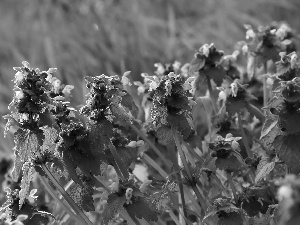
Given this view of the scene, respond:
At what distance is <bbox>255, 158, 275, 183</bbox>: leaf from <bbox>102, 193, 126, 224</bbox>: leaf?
A: 395 millimetres

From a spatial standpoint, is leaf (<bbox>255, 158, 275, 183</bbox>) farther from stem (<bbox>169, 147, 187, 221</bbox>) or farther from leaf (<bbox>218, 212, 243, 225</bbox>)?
stem (<bbox>169, 147, 187, 221</bbox>)

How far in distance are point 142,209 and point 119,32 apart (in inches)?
140

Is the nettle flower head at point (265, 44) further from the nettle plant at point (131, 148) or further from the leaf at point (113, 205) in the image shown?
the leaf at point (113, 205)

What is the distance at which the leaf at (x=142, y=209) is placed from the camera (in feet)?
5.88

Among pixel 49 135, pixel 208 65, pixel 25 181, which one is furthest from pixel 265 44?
pixel 25 181

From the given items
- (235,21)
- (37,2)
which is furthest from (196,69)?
(37,2)

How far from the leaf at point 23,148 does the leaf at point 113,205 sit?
0.87 ft

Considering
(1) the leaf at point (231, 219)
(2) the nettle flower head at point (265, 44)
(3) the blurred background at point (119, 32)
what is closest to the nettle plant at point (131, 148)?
(1) the leaf at point (231, 219)

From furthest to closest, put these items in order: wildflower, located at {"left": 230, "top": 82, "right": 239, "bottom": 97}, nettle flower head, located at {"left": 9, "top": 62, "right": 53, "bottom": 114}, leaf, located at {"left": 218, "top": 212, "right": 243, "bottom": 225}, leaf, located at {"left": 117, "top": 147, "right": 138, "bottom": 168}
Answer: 1. wildflower, located at {"left": 230, "top": 82, "right": 239, "bottom": 97}
2. leaf, located at {"left": 117, "top": 147, "right": 138, "bottom": 168}
3. leaf, located at {"left": 218, "top": 212, "right": 243, "bottom": 225}
4. nettle flower head, located at {"left": 9, "top": 62, "right": 53, "bottom": 114}

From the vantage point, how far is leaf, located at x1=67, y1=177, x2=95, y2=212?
189 cm

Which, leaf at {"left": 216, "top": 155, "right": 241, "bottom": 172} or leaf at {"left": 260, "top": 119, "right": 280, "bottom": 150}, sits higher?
leaf at {"left": 216, "top": 155, "right": 241, "bottom": 172}

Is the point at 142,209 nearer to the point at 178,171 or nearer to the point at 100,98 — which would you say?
the point at 178,171

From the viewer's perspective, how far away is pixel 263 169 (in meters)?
1.82

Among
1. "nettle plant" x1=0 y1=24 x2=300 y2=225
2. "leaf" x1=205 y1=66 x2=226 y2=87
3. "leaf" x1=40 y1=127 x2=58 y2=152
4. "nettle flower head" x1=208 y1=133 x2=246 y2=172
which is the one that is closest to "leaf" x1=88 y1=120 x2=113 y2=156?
"nettle plant" x1=0 y1=24 x2=300 y2=225
